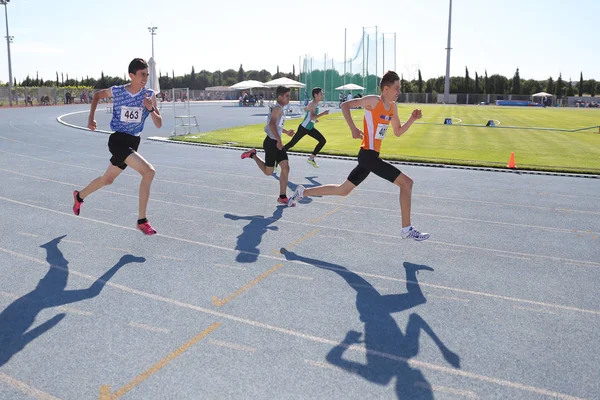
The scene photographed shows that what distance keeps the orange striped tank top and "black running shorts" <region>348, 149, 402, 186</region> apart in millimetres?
92

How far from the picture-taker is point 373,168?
20.1 feet

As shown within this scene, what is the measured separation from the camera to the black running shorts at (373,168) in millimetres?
6043

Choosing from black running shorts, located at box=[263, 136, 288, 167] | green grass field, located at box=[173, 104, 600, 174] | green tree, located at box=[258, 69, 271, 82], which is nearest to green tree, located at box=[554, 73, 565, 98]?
green grass field, located at box=[173, 104, 600, 174]

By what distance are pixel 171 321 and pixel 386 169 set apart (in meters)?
3.20

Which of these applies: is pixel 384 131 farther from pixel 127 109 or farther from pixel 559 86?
pixel 559 86

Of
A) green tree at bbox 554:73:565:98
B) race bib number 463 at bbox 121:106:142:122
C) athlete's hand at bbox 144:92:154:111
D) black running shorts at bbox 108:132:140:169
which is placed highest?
green tree at bbox 554:73:565:98

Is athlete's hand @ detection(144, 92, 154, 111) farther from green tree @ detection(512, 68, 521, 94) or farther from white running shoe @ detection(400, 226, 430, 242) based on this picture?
green tree @ detection(512, 68, 521, 94)

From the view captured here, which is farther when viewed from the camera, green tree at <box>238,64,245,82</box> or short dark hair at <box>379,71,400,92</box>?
green tree at <box>238,64,245,82</box>

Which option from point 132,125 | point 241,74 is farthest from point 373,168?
point 241,74

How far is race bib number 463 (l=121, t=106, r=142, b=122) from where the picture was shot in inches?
243

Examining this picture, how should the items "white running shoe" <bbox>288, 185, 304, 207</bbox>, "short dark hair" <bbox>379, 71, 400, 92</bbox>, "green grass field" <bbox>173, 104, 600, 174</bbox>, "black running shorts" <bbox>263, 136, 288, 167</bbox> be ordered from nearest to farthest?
"short dark hair" <bbox>379, 71, 400, 92</bbox> → "white running shoe" <bbox>288, 185, 304, 207</bbox> → "black running shorts" <bbox>263, 136, 288, 167</bbox> → "green grass field" <bbox>173, 104, 600, 174</bbox>

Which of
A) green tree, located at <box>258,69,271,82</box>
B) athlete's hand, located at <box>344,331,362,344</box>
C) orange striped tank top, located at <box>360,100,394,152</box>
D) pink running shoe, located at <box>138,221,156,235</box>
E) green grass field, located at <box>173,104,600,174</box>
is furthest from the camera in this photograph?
green tree, located at <box>258,69,271,82</box>

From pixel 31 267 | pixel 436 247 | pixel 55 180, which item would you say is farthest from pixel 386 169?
pixel 55 180

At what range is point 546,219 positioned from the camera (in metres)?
7.56
